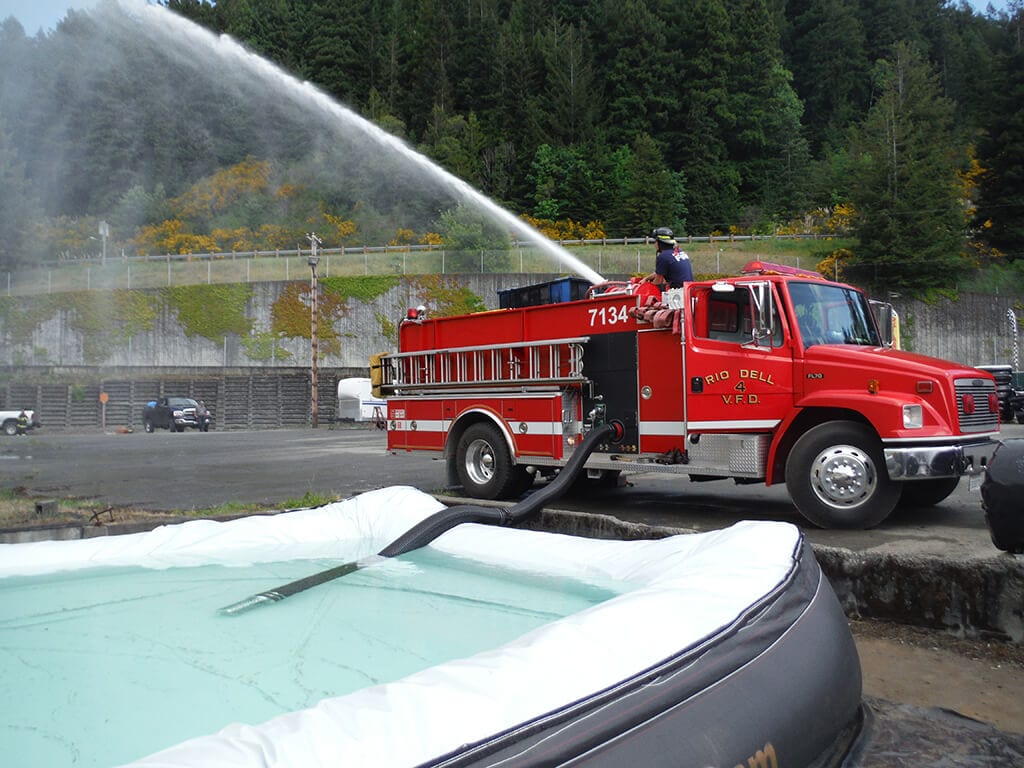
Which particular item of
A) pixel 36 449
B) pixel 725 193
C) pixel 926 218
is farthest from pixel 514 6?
pixel 36 449

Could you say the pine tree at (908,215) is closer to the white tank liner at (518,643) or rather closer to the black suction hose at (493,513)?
the black suction hose at (493,513)

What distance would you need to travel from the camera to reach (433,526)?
5.84m

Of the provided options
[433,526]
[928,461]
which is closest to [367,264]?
[928,461]

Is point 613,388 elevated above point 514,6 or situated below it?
below

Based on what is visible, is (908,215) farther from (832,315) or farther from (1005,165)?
(832,315)

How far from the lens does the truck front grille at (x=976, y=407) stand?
7262 millimetres

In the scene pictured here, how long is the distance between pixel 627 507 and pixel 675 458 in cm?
142

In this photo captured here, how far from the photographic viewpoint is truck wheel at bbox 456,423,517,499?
32.9 feet

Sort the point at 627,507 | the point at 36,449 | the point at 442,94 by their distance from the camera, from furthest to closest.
Result: the point at 442,94
the point at 36,449
the point at 627,507

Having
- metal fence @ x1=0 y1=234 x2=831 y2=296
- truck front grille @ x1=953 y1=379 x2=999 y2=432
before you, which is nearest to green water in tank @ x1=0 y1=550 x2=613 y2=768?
truck front grille @ x1=953 y1=379 x2=999 y2=432

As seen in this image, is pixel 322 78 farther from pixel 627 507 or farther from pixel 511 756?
pixel 511 756

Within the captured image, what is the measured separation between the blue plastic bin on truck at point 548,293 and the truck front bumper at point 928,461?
422 centimetres

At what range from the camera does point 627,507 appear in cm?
963

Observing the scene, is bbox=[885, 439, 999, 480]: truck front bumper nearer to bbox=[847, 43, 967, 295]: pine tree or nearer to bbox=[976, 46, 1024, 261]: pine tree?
bbox=[847, 43, 967, 295]: pine tree
